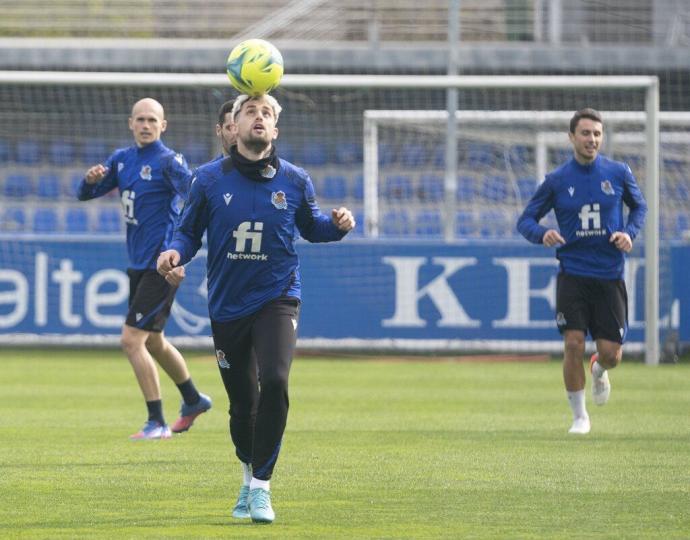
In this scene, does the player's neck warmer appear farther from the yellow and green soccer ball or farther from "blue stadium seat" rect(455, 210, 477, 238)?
"blue stadium seat" rect(455, 210, 477, 238)

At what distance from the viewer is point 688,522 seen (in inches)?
265

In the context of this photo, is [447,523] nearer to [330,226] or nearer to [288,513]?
[288,513]

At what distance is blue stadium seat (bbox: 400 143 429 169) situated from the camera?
2006 cm

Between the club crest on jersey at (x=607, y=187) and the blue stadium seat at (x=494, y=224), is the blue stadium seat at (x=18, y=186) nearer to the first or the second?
the blue stadium seat at (x=494, y=224)

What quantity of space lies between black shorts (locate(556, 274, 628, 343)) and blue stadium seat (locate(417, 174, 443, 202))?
946cm

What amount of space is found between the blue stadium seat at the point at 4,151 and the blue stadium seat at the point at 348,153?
5294 mm

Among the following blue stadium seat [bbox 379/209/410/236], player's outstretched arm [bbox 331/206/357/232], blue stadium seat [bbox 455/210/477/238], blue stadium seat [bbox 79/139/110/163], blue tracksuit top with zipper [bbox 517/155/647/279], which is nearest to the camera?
player's outstretched arm [bbox 331/206/357/232]

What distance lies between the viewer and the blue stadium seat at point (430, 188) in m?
20.2

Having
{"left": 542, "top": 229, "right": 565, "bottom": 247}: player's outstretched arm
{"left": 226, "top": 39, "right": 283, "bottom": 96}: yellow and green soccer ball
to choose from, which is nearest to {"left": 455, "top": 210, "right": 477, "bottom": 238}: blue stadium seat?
{"left": 542, "top": 229, "right": 565, "bottom": 247}: player's outstretched arm

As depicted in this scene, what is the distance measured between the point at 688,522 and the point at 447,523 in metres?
1.14

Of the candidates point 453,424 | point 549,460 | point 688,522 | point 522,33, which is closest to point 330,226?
point 688,522

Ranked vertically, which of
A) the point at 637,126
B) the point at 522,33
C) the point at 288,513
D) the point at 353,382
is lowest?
the point at 353,382

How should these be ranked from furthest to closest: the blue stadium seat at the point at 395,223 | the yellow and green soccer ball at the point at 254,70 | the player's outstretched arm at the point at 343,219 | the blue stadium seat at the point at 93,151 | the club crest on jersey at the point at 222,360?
1. the blue stadium seat at the point at 93,151
2. the blue stadium seat at the point at 395,223
3. the yellow and green soccer ball at the point at 254,70
4. the club crest on jersey at the point at 222,360
5. the player's outstretched arm at the point at 343,219

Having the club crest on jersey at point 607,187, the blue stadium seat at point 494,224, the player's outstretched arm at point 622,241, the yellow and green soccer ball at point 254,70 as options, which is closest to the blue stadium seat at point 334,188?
the blue stadium seat at point 494,224
